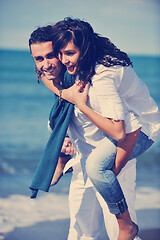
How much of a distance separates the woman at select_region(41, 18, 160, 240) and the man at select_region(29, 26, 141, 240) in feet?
0.47

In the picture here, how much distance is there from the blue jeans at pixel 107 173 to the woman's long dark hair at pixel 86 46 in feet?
1.64

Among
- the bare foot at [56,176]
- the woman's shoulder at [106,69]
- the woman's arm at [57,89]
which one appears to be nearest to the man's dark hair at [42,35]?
the woman's arm at [57,89]

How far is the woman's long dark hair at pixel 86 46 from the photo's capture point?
102 inches

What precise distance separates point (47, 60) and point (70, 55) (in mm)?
256

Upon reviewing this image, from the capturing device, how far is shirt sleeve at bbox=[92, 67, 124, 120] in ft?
8.16

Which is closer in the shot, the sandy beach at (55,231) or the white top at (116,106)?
the white top at (116,106)

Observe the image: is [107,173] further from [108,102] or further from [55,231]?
[55,231]

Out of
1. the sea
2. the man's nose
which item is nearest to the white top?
the man's nose

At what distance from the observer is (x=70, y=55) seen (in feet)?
8.65

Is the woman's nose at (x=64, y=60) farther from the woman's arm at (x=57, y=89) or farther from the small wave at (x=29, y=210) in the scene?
the small wave at (x=29, y=210)

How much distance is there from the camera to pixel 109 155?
2697 mm

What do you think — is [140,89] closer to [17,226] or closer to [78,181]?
[78,181]

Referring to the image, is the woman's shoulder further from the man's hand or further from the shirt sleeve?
the man's hand

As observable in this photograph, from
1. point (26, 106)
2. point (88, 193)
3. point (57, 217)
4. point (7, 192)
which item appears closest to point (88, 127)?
point (88, 193)
